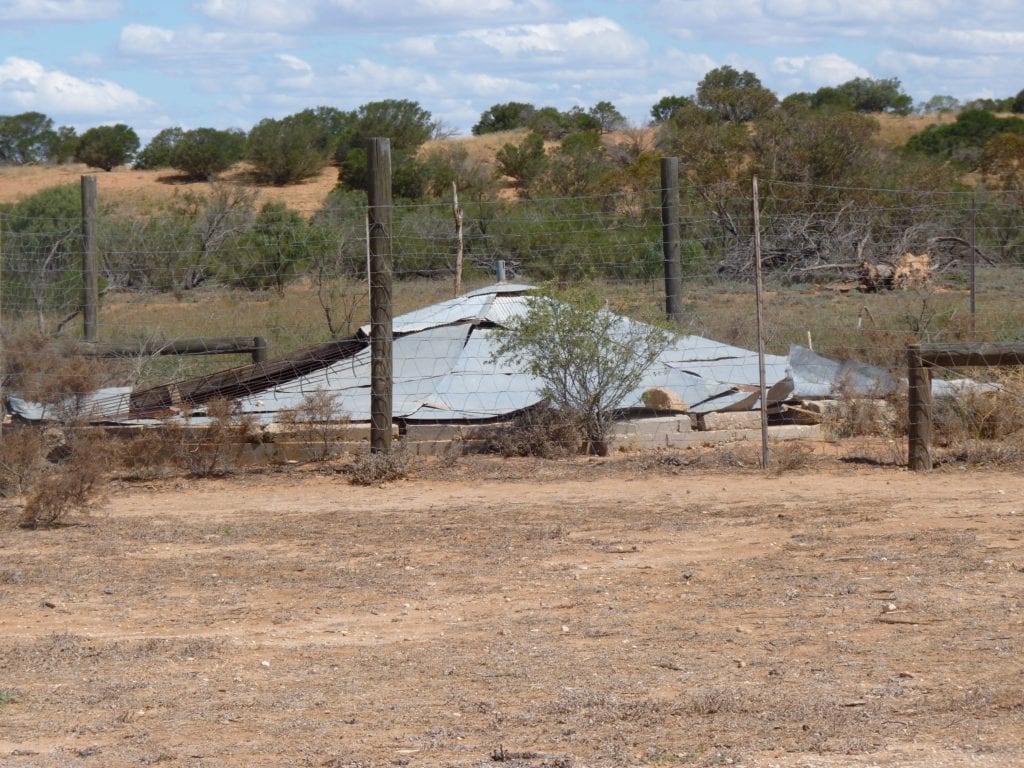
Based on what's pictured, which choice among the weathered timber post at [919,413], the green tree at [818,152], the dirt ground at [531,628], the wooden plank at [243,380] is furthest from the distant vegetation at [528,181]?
the dirt ground at [531,628]

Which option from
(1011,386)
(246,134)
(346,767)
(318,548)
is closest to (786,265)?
(1011,386)

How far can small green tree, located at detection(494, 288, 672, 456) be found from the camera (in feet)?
39.1

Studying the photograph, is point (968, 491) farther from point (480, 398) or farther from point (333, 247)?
point (333, 247)

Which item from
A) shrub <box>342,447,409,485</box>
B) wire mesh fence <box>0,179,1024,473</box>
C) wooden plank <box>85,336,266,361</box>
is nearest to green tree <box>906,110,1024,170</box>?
wire mesh fence <box>0,179,1024,473</box>

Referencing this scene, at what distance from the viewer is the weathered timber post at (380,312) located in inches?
451

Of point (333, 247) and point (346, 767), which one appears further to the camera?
point (333, 247)

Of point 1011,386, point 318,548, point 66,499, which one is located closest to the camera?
point 318,548

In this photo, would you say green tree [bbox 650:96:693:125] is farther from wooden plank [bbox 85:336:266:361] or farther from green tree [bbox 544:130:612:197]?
wooden plank [bbox 85:336:266:361]

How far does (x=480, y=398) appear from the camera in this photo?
1284 centimetres

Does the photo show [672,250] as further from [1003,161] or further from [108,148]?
[108,148]

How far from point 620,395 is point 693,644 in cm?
629

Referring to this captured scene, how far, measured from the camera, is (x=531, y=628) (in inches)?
248

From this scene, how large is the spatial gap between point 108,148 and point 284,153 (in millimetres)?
11378

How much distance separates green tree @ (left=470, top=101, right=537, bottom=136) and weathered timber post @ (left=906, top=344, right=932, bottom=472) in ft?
183
